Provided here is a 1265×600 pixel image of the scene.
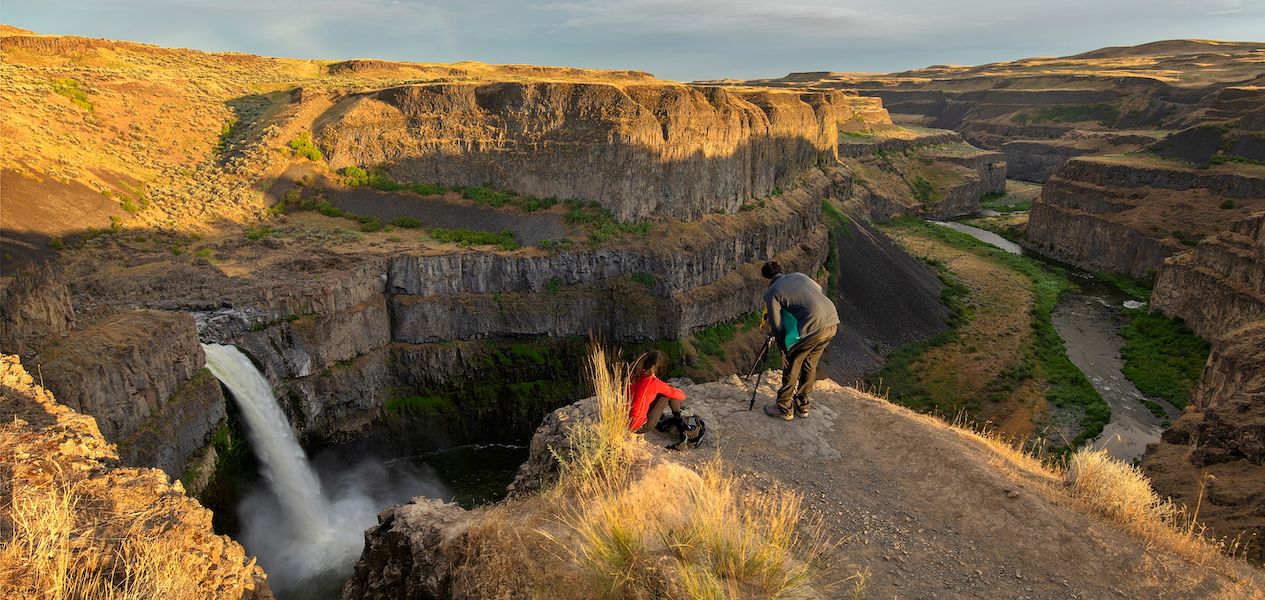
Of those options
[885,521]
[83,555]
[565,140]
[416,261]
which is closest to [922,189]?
A: [565,140]

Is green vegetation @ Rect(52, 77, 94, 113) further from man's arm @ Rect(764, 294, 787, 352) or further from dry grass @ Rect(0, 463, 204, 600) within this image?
man's arm @ Rect(764, 294, 787, 352)

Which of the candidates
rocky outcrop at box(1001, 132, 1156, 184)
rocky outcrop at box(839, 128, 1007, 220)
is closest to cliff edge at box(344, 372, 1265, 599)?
rocky outcrop at box(839, 128, 1007, 220)

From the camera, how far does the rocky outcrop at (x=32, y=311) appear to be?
13.6 meters

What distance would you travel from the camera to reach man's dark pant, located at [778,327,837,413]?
30.1 ft

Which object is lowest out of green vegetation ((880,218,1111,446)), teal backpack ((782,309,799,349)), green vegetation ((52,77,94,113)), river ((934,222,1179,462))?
river ((934,222,1179,462))

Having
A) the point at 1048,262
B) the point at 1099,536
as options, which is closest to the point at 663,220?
the point at 1099,536

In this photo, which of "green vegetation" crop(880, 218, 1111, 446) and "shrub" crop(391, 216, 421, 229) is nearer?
"green vegetation" crop(880, 218, 1111, 446)

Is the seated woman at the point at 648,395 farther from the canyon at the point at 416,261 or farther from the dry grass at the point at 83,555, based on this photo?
the dry grass at the point at 83,555

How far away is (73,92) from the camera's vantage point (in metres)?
33.9

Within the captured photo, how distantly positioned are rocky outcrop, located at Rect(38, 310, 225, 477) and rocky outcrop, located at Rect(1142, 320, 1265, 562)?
20.6 m

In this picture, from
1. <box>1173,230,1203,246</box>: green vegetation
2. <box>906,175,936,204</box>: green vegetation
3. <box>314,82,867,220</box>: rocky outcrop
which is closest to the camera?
<box>314,82,867,220</box>: rocky outcrop

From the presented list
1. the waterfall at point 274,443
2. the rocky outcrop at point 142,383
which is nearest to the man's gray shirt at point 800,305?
the rocky outcrop at point 142,383

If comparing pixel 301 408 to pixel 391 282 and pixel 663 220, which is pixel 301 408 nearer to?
pixel 391 282

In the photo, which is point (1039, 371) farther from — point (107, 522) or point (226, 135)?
point (226, 135)
